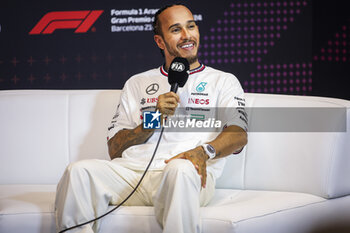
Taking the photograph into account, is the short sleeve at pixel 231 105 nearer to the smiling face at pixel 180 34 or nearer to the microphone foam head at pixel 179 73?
the smiling face at pixel 180 34

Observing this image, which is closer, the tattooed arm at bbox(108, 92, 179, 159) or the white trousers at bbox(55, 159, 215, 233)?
the white trousers at bbox(55, 159, 215, 233)

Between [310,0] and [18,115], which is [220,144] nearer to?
[18,115]

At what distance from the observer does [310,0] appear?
13.6ft

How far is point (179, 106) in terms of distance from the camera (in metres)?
2.47

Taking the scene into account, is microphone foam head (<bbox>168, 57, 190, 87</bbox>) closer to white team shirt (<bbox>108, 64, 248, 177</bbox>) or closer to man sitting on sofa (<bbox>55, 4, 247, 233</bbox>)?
man sitting on sofa (<bbox>55, 4, 247, 233</bbox>)

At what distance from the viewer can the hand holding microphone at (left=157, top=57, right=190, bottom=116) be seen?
6.70 ft

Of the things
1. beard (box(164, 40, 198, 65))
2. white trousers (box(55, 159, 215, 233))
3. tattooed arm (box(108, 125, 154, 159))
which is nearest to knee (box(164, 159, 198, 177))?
white trousers (box(55, 159, 215, 233))

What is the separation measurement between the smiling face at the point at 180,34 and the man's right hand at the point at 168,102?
0.54m

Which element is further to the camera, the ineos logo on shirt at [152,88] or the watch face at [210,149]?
the ineos logo on shirt at [152,88]

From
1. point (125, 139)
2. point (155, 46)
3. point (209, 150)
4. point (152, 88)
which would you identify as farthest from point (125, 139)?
point (155, 46)

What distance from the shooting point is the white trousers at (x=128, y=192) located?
1.88 m

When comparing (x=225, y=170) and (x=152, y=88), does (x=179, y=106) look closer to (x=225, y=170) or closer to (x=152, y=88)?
(x=152, y=88)

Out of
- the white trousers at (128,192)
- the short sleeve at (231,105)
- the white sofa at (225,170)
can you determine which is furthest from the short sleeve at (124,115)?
the short sleeve at (231,105)

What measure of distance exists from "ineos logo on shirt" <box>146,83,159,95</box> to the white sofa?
0.28 m
